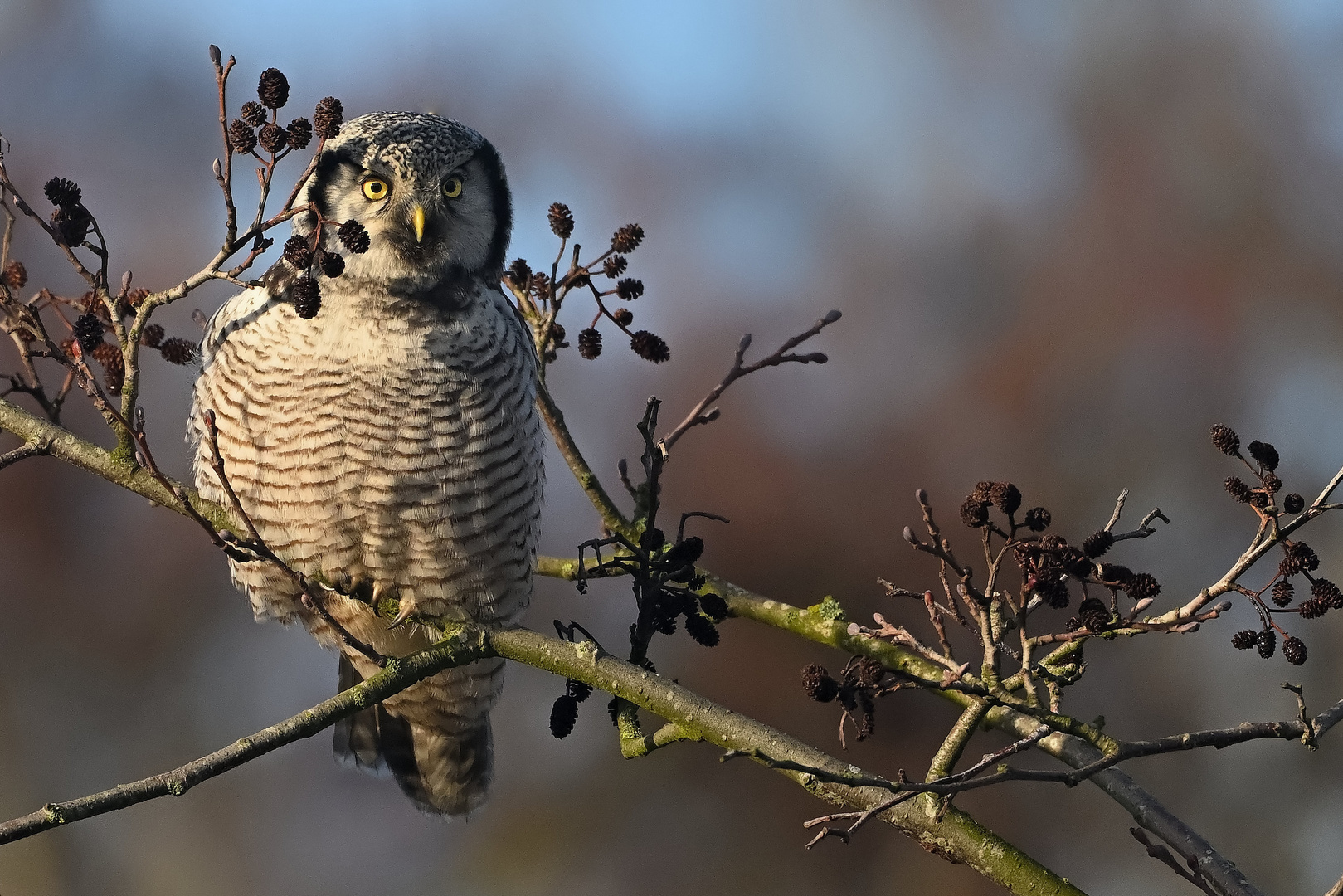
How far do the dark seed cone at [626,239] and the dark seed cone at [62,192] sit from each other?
1180 millimetres

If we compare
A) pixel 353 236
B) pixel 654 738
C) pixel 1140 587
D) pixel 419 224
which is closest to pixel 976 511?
pixel 1140 587

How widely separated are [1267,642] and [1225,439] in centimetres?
32

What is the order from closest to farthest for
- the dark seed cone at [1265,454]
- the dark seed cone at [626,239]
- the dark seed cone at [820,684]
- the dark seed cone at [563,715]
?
the dark seed cone at [1265,454] < the dark seed cone at [820,684] < the dark seed cone at [563,715] < the dark seed cone at [626,239]

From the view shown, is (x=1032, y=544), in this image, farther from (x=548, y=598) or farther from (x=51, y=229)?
(x=548, y=598)

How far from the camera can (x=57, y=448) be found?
96.7 inches

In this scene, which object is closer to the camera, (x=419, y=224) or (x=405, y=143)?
(x=419, y=224)

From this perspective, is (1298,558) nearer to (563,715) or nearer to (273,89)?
(563,715)

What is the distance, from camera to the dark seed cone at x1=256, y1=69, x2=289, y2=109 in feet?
6.25

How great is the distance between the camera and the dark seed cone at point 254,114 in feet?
6.44

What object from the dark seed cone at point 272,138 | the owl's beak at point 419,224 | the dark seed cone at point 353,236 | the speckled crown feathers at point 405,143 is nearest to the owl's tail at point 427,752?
the owl's beak at point 419,224

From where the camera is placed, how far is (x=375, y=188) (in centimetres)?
320

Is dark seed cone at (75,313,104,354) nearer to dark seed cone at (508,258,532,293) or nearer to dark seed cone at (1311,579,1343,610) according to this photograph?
dark seed cone at (508,258,532,293)

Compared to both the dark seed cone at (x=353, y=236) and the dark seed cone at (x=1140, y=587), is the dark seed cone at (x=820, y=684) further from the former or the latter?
the dark seed cone at (x=353, y=236)

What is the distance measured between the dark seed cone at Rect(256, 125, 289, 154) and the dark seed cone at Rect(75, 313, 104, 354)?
54 cm
